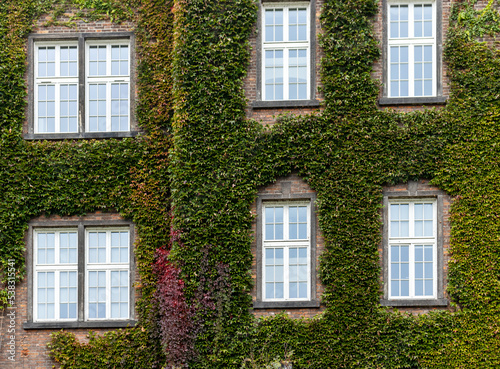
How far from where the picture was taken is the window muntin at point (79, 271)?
1316 centimetres

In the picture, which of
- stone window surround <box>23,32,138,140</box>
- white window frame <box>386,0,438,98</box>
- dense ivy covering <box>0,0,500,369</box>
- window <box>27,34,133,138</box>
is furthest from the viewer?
window <box>27,34,133,138</box>

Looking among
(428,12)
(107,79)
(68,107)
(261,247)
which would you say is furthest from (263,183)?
(428,12)

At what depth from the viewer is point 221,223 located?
12430 mm

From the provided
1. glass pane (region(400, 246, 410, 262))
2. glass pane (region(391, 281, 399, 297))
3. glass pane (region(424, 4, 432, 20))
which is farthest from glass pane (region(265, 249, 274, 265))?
glass pane (region(424, 4, 432, 20))

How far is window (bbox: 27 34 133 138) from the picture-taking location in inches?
538

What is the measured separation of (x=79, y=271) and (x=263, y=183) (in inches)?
174

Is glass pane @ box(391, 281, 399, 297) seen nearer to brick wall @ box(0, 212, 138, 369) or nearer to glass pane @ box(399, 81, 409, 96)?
glass pane @ box(399, 81, 409, 96)

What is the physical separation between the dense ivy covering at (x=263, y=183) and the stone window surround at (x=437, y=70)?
0.71 feet

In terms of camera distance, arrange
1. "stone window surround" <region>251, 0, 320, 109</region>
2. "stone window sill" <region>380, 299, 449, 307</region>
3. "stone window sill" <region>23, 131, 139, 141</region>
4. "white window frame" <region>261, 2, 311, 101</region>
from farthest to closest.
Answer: "stone window sill" <region>23, 131, 139, 141</region> → "white window frame" <region>261, 2, 311, 101</region> → "stone window surround" <region>251, 0, 320, 109</region> → "stone window sill" <region>380, 299, 449, 307</region>

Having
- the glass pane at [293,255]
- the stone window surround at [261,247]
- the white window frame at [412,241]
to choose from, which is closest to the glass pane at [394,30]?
the white window frame at [412,241]

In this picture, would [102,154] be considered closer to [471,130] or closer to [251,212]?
[251,212]

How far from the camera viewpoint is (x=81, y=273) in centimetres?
1320

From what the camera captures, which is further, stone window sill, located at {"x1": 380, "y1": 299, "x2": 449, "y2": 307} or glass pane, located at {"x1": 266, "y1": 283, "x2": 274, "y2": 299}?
glass pane, located at {"x1": 266, "y1": 283, "x2": 274, "y2": 299}

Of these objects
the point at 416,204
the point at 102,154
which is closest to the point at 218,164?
the point at 102,154
